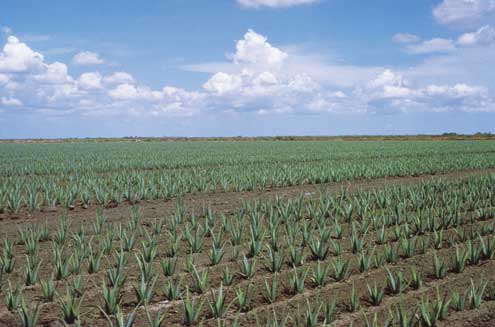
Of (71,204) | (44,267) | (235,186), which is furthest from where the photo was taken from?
(235,186)

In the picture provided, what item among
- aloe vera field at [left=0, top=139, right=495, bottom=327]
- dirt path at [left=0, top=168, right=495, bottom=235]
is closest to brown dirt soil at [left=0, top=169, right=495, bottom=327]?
aloe vera field at [left=0, top=139, right=495, bottom=327]

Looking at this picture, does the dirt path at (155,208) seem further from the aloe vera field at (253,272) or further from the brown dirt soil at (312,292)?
the brown dirt soil at (312,292)

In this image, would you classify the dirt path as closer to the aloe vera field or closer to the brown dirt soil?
the aloe vera field

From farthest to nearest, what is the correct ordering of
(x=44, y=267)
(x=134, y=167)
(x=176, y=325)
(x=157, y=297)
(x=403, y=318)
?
(x=134, y=167) < (x=44, y=267) < (x=157, y=297) < (x=176, y=325) < (x=403, y=318)

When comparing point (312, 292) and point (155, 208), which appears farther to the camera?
point (155, 208)

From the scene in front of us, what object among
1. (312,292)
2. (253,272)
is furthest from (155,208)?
(312,292)

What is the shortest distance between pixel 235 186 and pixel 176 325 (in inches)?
362

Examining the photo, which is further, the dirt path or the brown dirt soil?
the dirt path

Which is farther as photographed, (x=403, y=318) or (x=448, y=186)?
(x=448, y=186)

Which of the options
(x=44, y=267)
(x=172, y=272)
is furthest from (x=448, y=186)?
(x=44, y=267)

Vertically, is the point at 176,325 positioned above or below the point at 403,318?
below

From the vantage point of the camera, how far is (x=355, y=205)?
9.12 meters

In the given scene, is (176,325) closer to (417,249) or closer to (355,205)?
(417,249)

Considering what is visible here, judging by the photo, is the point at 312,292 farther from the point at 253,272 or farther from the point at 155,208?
the point at 155,208
